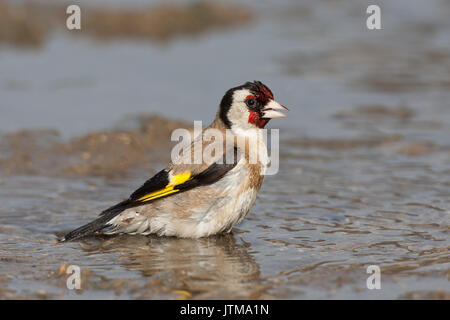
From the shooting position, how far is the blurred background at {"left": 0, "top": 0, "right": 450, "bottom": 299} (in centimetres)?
539

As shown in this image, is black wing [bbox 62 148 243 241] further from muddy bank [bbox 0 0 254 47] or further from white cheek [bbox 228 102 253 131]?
muddy bank [bbox 0 0 254 47]

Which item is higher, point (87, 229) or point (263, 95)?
point (263, 95)

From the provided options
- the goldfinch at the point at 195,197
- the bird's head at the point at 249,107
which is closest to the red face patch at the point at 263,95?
the bird's head at the point at 249,107

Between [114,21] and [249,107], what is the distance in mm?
7871

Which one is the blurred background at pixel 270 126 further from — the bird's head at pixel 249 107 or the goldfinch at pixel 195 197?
the bird's head at pixel 249 107

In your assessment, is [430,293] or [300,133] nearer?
[430,293]

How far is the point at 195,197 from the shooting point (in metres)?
6.09

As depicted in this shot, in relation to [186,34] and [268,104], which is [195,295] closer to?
[268,104]

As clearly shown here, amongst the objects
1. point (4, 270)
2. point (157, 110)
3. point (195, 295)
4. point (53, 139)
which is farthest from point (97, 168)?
point (195, 295)

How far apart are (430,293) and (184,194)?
2029mm

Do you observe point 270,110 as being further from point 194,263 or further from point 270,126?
point 270,126

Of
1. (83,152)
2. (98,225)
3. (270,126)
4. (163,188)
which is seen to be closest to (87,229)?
(98,225)

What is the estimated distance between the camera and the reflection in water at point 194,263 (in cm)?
505

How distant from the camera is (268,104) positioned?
643 centimetres
